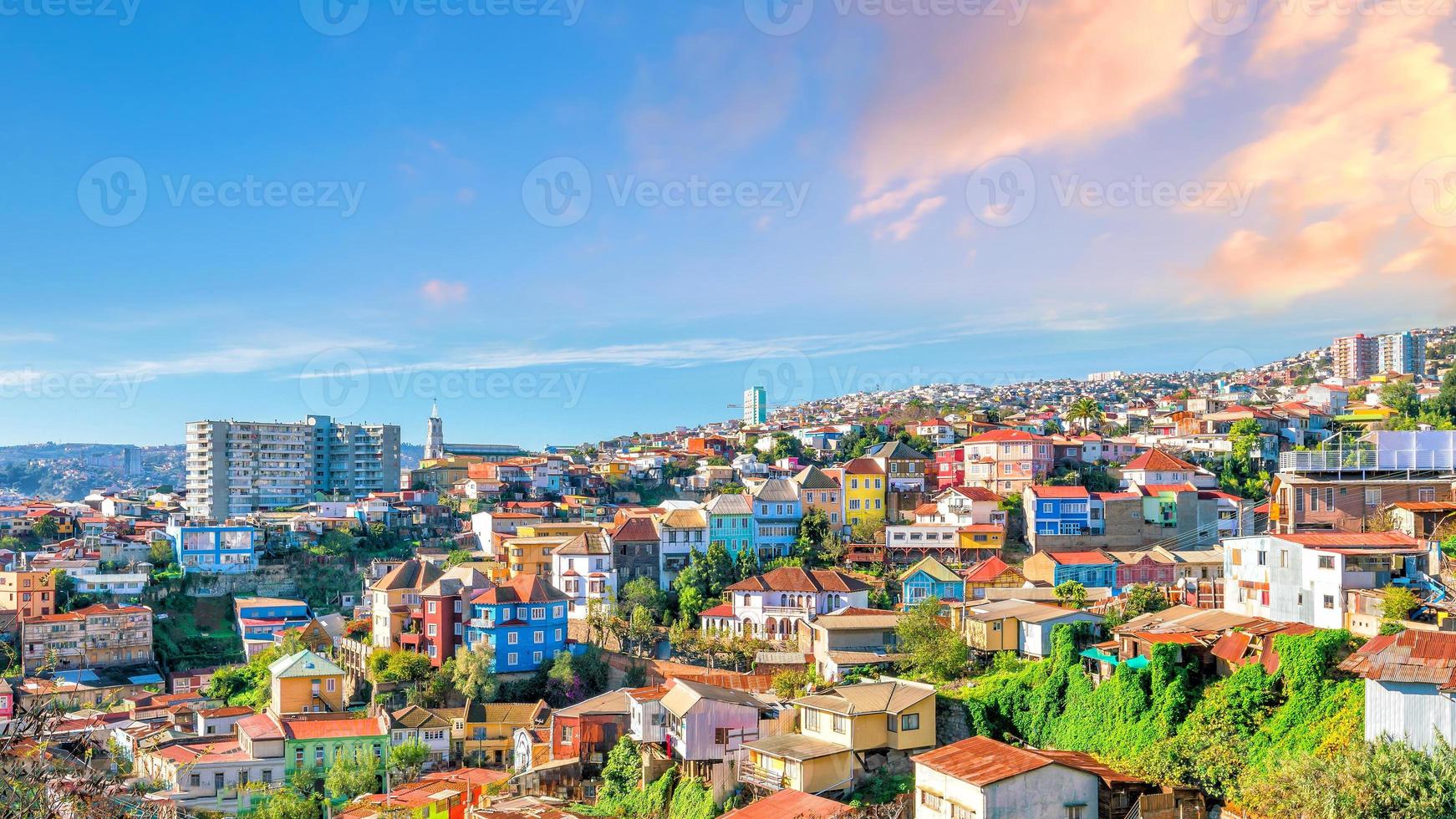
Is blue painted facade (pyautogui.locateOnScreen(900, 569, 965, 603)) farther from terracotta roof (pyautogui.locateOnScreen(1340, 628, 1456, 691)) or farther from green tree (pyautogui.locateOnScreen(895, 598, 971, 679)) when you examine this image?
terracotta roof (pyautogui.locateOnScreen(1340, 628, 1456, 691))

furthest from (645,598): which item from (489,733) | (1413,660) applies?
(1413,660)

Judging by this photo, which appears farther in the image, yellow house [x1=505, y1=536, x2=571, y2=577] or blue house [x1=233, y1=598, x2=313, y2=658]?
blue house [x1=233, y1=598, x2=313, y2=658]

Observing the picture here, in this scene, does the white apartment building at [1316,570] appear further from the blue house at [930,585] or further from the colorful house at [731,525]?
the colorful house at [731,525]

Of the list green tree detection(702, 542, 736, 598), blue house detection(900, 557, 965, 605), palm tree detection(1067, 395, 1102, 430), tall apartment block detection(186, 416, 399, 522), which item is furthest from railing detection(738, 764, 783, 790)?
tall apartment block detection(186, 416, 399, 522)

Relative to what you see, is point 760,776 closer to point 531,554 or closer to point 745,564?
point 745,564

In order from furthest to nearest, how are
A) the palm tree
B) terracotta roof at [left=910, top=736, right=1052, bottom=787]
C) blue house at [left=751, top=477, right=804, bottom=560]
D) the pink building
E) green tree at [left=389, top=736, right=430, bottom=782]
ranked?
the palm tree, the pink building, blue house at [left=751, top=477, right=804, bottom=560], green tree at [left=389, top=736, right=430, bottom=782], terracotta roof at [left=910, top=736, right=1052, bottom=787]
